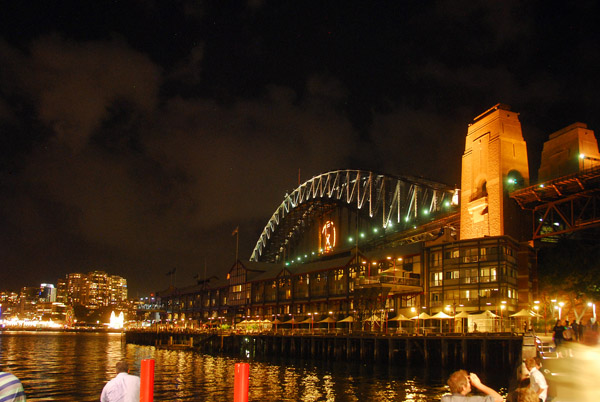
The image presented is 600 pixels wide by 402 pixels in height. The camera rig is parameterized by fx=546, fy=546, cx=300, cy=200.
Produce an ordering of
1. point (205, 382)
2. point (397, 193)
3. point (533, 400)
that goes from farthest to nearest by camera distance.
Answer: point (397, 193) → point (205, 382) → point (533, 400)

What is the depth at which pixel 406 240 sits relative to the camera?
91125 mm

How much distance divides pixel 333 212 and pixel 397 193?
2477 centimetres

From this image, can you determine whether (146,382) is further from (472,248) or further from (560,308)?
(560,308)

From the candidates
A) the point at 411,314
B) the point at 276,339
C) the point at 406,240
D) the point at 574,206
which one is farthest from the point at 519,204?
the point at 276,339

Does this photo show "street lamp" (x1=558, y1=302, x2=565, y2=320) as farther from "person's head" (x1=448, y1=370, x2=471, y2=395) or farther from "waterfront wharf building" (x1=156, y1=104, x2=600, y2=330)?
"person's head" (x1=448, y1=370, x2=471, y2=395)

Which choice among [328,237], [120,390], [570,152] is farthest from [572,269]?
[328,237]

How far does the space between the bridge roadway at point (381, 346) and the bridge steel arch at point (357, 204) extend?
2772cm

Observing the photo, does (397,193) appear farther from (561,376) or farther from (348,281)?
(561,376)

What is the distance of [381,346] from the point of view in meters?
58.7

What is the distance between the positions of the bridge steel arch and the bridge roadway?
27719mm

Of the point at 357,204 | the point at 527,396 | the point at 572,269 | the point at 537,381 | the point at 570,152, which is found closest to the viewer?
the point at 527,396

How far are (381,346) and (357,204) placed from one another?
184 feet

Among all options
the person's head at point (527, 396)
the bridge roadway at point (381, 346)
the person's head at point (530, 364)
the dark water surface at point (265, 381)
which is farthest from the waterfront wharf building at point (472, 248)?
the person's head at point (527, 396)

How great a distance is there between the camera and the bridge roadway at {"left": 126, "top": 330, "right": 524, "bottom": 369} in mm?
48188
